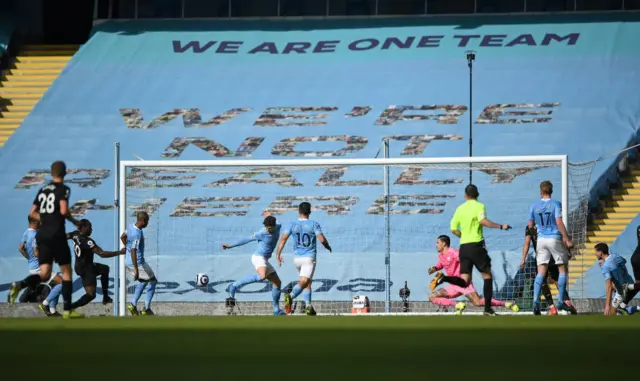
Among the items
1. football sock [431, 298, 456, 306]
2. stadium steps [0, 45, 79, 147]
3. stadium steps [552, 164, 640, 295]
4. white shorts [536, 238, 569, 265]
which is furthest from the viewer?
stadium steps [0, 45, 79, 147]

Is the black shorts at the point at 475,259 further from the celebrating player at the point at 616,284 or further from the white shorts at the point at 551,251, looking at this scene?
the celebrating player at the point at 616,284

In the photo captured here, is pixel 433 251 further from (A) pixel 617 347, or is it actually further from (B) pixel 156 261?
(A) pixel 617 347

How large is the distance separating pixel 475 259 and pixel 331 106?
13.4 metres

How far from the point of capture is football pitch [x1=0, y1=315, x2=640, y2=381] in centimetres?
598

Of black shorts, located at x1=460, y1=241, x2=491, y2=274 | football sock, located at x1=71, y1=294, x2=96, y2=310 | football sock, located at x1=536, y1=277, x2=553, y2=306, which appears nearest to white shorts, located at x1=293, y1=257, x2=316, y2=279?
black shorts, located at x1=460, y1=241, x2=491, y2=274

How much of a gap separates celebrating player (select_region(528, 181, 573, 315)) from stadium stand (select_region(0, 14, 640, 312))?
5.77 metres

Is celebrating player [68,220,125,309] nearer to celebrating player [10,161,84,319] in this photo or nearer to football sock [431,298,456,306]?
celebrating player [10,161,84,319]

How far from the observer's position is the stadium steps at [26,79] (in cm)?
2984

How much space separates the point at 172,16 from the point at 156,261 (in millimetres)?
13410

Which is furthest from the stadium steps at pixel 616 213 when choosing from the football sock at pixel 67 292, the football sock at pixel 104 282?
the football sock at pixel 67 292

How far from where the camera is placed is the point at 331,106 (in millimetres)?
29234

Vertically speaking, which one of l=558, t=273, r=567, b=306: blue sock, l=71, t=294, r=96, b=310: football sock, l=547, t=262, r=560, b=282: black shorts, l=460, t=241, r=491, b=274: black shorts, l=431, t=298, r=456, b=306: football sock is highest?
l=460, t=241, r=491, b=274: black shorts

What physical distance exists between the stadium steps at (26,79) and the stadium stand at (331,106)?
872mm

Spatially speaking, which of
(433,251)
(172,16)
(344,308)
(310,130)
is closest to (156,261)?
(344,308)
